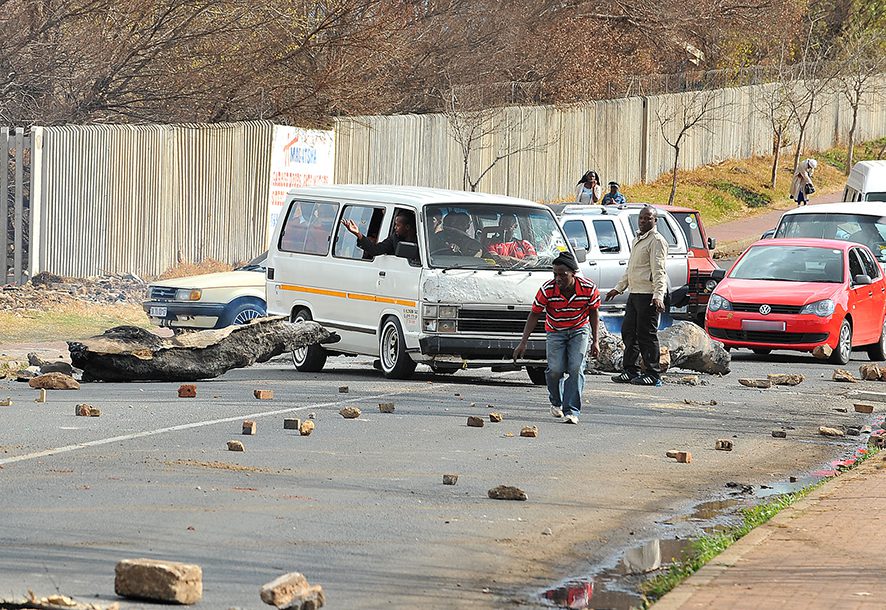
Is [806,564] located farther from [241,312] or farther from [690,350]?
[241,312]

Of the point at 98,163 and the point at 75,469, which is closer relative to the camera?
the point at 75,469

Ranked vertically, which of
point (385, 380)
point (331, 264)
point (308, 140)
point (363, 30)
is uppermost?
point (363, 30)

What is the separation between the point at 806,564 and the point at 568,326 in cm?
580

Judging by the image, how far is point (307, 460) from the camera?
10.4m

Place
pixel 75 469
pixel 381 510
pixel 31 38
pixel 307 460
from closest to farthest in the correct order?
pixel 381 510 → pixel 75 469 → pixel 307 460 → pixel 31 38

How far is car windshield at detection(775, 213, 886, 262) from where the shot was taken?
2373cm

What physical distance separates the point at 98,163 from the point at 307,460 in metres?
15.5

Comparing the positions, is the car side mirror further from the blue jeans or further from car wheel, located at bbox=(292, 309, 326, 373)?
the blue jeans

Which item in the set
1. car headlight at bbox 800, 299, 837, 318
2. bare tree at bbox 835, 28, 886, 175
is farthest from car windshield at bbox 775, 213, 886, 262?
bare tree at bbox 835, 28, 886, 175

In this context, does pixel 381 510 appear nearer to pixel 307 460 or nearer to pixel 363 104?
pixel 307 460

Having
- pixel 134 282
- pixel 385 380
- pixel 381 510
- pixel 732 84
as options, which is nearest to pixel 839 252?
pixel 385 380

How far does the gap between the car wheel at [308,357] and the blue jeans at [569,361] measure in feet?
15.6

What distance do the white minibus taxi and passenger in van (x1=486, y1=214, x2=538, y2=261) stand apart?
10mm

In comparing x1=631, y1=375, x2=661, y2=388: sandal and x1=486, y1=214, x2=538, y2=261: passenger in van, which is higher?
x1=486, y1=214, x2=538, y2=261: passenger in van
